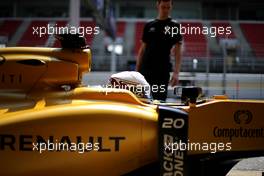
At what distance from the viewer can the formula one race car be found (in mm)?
1821

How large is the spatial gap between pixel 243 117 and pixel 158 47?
140cm

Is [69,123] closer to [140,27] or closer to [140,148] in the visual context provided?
[140,148]

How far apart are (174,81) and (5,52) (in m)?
1.47

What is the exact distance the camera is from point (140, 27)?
2130cm

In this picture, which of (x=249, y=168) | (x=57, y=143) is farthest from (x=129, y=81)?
(x=249, y=168)

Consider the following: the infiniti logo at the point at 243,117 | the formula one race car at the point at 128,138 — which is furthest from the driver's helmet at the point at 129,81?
the infiniti logo at the point at 243,117

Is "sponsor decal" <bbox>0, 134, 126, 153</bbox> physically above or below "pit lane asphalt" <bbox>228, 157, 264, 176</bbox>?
above

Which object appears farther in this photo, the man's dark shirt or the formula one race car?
the man's dark shirt

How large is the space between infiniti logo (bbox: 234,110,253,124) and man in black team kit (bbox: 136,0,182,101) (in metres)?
1.23

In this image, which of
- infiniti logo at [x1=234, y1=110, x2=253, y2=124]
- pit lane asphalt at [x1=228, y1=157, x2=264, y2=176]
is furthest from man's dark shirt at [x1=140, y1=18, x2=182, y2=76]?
infiniti logo at [x1=234, y1=110, x2=253, y2=124]

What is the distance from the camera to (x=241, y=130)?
6.18 feet

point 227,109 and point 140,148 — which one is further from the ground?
point 227,109

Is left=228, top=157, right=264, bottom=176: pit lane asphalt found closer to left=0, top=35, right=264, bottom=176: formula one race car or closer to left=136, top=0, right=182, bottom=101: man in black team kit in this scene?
left=136, top=0, right=182, bottom=101: man in black team kit

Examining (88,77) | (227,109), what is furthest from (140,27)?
(227,109)
